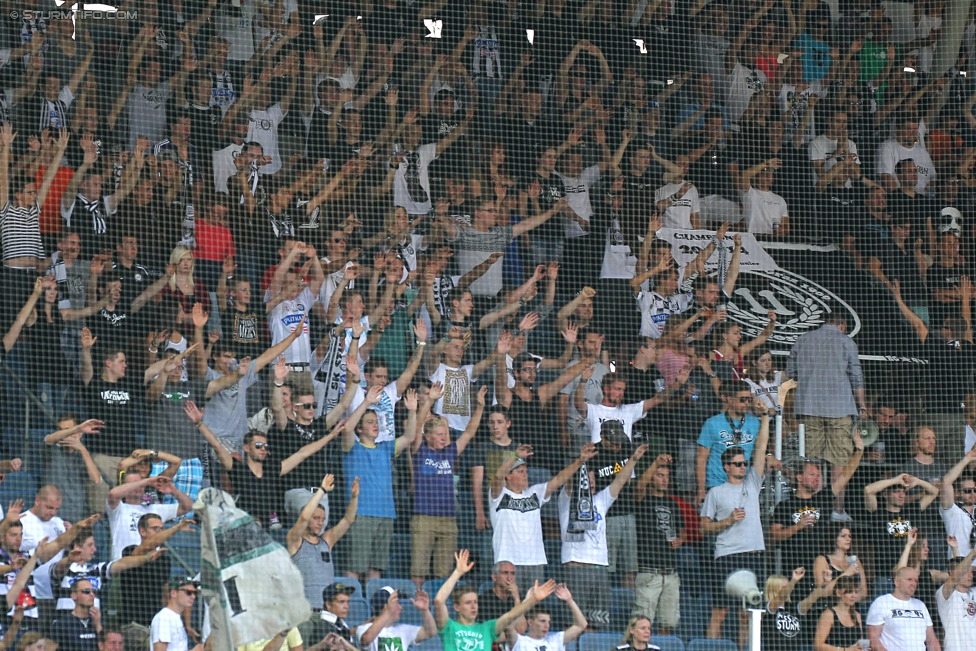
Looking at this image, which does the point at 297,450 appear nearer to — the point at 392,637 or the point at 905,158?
the point at 392,637

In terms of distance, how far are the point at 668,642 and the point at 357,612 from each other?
2.07 meters

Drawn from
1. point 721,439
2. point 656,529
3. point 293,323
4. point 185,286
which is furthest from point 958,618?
point 185,286

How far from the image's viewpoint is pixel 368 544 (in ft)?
37.1

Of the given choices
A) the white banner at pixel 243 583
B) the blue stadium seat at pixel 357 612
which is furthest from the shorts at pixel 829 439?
the white banner at pixel 243 583

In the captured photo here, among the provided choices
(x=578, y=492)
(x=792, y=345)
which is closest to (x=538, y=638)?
(x=578, y=492)

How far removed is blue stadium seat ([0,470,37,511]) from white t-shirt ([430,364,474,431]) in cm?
274

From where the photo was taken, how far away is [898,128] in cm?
1441

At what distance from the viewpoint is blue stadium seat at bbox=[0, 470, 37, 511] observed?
10922mm

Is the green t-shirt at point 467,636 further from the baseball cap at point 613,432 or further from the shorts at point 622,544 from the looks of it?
the baseball cap at point 613,432

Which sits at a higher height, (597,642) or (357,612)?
(357,612)

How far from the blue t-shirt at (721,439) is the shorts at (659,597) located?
0.80 meters

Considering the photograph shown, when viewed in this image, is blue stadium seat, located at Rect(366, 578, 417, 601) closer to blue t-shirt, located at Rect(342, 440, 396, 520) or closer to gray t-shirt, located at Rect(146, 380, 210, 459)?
blue t-shirt, located at Rect(342, 440, 396, 520)

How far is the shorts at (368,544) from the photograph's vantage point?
11203 millimetres

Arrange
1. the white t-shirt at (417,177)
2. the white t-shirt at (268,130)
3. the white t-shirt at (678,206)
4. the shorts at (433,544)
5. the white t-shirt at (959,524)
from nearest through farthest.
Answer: the shorts at (433,544) → the white t-shirt at (959,524) → the white t-shirt at (268,130) → the white t-shirt at (417,177) → the white t-shirt at (678,206)
